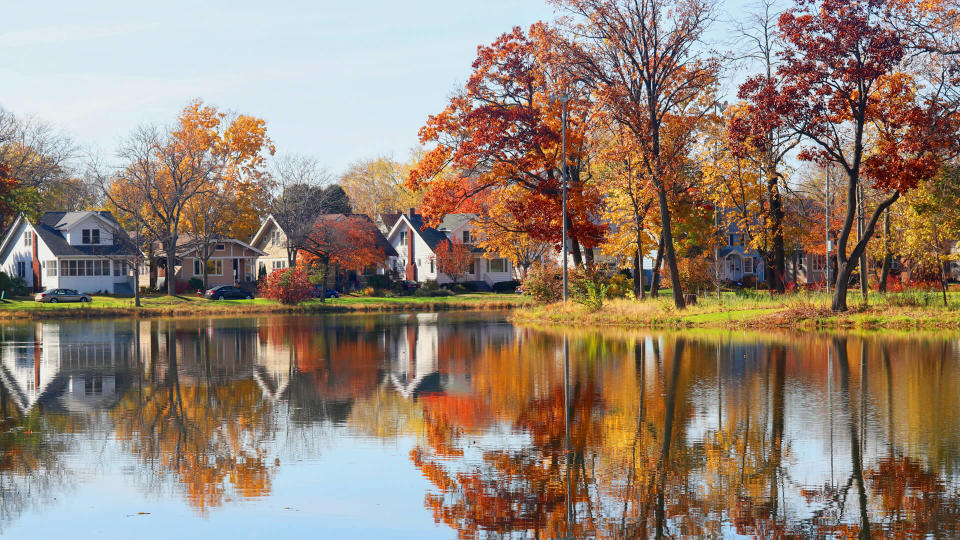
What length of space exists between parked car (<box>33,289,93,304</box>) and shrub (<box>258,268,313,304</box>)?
1431 cm

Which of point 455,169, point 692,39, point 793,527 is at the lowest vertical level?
point 793,527

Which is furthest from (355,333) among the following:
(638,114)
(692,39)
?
(692,39)

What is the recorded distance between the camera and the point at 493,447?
1315 centimetres

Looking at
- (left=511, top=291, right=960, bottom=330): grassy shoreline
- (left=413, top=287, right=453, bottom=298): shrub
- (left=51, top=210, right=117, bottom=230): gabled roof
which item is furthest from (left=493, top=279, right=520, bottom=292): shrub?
(left=511, top=291, right=960, bottom=330): grassy shoreline

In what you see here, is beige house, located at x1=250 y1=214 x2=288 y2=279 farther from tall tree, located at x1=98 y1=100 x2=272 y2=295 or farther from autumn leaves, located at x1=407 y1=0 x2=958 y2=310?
autumn leaves, located at x1=407 y1=0 x2=958 y2=310

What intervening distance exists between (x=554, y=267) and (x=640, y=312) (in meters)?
10.4

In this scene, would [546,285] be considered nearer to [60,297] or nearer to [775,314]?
[775,314]

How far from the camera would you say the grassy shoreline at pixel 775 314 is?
3422 cm

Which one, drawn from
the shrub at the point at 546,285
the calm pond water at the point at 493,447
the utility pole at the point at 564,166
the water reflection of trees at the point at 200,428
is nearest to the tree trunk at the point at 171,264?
the shrub at the point at 546,285

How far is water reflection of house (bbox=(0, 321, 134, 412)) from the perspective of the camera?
63.5ft

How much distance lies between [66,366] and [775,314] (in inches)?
921

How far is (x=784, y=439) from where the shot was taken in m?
13.4

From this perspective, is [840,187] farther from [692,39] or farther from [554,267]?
[692,39]

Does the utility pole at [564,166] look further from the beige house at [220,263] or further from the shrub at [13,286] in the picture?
the beige house at [220,263]
